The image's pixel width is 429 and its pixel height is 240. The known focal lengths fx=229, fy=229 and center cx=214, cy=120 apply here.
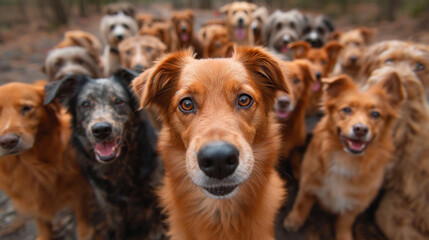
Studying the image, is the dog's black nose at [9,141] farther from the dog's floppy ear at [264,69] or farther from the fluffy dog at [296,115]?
the fluffy dog at [296,115]

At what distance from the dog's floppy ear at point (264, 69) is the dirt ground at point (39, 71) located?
2.18 m

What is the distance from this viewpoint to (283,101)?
404 cm

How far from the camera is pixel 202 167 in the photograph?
1.76 metres

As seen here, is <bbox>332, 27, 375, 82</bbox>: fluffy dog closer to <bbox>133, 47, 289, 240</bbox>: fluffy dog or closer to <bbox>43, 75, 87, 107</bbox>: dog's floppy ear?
<bbox>133, 47, 289, 240</bbox>: fluffy dog

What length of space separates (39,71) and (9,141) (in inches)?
346

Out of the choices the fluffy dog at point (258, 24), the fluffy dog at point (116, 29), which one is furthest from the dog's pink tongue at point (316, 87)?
the fluffy dog at point (116, 29)

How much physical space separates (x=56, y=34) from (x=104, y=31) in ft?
46.9

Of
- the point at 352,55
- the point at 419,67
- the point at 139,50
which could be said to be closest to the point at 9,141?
the point at 139,50

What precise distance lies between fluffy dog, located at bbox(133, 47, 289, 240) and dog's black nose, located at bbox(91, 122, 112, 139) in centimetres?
73

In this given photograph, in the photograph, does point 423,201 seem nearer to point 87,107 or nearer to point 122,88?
point 122,88

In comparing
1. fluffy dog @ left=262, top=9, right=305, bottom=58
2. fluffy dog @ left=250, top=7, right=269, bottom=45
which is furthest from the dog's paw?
fluffy dog @ left=250, top=7, right=269, bottom=45

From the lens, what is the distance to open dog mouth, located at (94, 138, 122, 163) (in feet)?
9.63

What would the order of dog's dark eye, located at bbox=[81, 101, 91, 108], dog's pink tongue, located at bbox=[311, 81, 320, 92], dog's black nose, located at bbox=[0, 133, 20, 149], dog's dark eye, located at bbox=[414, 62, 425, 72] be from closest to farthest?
1. dog's black nose, located at bbox=[0, 133, 20, 149]
2. dog's dark eye, located at bbox=[81, 101, 91, 108]
3. dog's dark eye, located at bbox=[414, 62, 425, 72]
4. dog's pink tongue, located at bbox=[311, 81, 320, 92]

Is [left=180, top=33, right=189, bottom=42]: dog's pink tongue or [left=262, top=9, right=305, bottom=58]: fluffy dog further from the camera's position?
[left=180, top=33, right=189, bottom=42]: dog's pink tongue
